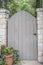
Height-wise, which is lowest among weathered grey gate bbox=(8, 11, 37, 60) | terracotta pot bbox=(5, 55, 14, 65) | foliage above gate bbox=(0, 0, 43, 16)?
terracotta pot bbox=(5, 55, 14, 65)

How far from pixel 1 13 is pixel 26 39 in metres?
1.22

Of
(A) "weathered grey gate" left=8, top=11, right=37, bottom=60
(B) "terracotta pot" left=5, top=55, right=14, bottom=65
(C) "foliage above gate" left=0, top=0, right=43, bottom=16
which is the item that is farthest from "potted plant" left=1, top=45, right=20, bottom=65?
(C) "foliage above gate" left=0, top=0, right=43, bottom=16

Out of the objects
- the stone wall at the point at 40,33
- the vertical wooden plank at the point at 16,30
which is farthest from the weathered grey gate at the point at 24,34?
the stone wall at the point at 40,33

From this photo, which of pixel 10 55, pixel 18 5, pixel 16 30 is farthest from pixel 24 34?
pixel 18 5

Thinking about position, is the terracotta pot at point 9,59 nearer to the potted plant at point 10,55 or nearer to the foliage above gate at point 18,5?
the potted plant at point 10,55

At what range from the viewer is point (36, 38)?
7.18 meters

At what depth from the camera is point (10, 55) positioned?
20.9ft

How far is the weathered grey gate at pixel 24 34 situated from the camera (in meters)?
7.21

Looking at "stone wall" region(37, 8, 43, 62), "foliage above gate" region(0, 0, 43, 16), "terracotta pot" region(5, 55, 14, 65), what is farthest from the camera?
"foliage above gate" region(0, 0, 43, 16)

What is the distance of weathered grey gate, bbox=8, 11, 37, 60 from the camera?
721 cm

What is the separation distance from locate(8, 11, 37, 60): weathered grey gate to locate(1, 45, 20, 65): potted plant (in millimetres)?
444

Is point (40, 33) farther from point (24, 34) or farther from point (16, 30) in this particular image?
point (16, 30)

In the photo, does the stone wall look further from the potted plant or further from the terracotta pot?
the terracotta pot

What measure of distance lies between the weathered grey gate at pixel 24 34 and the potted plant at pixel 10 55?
0.44 metres
